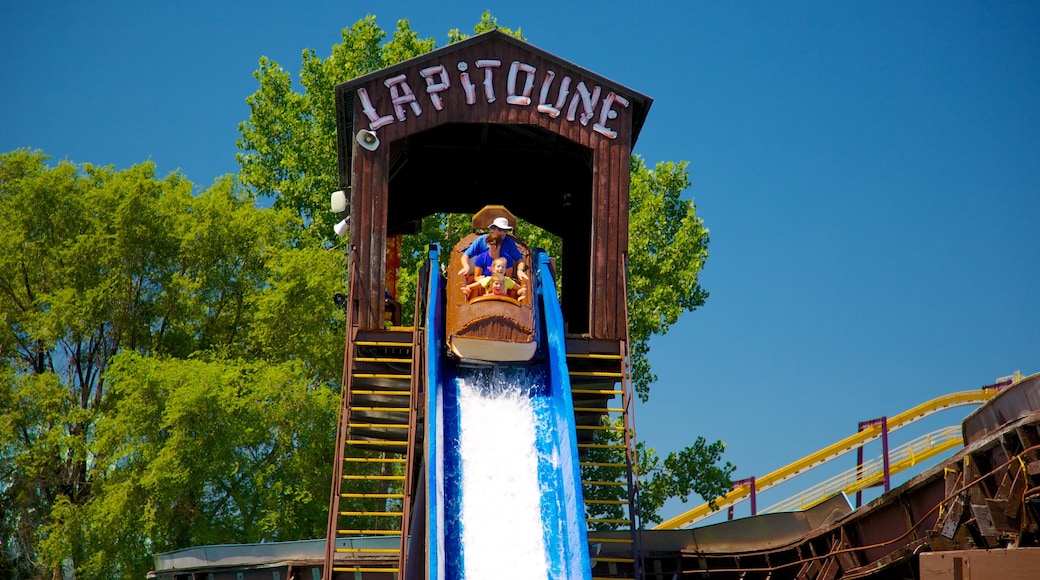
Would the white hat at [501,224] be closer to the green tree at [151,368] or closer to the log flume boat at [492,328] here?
the log flume boat at [492,328]

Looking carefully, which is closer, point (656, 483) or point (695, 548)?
point (695, 548)

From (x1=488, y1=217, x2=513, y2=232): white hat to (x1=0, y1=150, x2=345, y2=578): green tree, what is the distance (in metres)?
10.7

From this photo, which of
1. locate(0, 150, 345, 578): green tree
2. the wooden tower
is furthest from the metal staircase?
locate(0, 150, 345, 578): green tree

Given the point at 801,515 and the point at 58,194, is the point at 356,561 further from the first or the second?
the point at 58,194

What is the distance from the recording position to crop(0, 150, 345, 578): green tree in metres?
27.8

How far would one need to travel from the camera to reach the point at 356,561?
2275 centimetres

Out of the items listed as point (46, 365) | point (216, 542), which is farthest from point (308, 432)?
point (46, 365)

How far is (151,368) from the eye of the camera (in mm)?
28000

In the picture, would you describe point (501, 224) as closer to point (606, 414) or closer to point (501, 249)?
point (501, 249)

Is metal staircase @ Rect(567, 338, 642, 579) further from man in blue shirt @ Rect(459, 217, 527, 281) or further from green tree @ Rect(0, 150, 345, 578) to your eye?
green tree @ Rect(0, 150, 345, 578)

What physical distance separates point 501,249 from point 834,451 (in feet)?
50.7

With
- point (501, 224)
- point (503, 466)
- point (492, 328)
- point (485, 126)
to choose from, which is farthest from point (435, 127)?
point (503, 466)

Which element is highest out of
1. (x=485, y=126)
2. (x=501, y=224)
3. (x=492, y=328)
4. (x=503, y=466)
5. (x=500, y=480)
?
(x=485, y=126)

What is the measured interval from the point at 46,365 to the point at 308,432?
711cm
